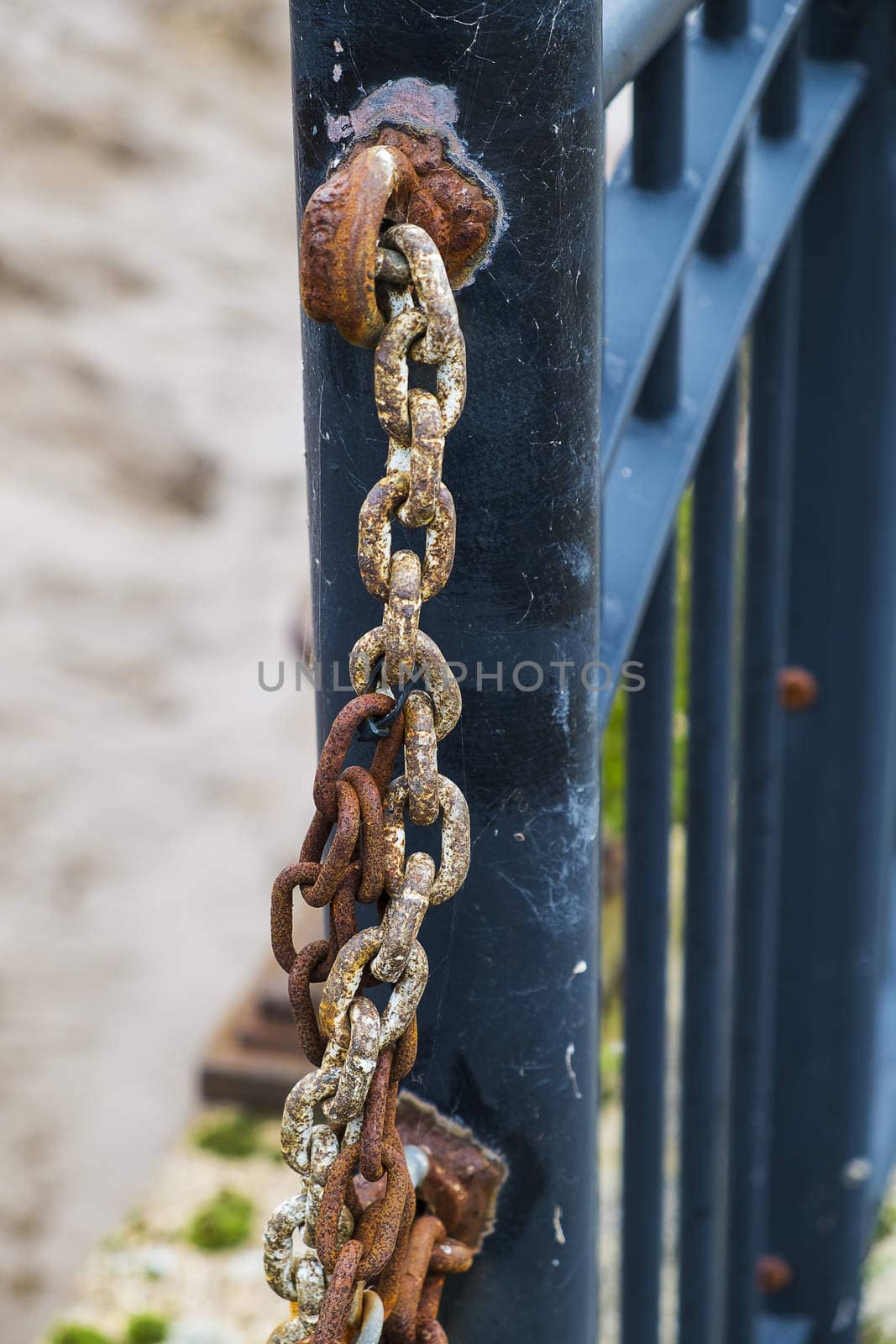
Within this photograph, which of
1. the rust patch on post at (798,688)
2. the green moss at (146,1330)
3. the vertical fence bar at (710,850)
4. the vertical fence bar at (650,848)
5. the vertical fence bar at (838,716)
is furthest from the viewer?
the green moss at (146,1330)

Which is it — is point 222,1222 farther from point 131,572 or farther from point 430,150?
point 430,150

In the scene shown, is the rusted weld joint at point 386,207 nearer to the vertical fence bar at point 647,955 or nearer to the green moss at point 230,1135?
the vertical fence bar at point 647,955

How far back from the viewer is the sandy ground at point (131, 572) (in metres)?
2.94

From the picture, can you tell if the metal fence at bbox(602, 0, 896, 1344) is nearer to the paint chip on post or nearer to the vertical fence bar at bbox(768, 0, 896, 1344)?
the vertical fence bar at bbox(768, 0, 896, 1344)

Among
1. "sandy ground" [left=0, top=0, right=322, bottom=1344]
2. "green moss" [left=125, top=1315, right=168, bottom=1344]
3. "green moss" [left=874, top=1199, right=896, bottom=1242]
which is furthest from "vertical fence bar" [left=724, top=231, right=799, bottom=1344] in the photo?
"sandy ground" [left=0, top=0, right=322, bottom=1344]

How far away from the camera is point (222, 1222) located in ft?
7.89

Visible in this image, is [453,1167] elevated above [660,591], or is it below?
below

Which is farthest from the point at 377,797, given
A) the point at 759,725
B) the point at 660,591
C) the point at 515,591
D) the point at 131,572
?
the point at 131,572

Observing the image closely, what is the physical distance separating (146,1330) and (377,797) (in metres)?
1.98

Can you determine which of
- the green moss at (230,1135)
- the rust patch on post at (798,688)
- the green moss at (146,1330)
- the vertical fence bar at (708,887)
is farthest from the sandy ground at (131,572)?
the vertical fence bar at (708,887)

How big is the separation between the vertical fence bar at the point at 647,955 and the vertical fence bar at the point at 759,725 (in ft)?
0.72

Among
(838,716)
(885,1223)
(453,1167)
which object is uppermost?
(838,716)

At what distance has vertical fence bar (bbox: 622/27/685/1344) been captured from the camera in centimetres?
80

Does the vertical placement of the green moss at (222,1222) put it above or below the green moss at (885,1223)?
below
